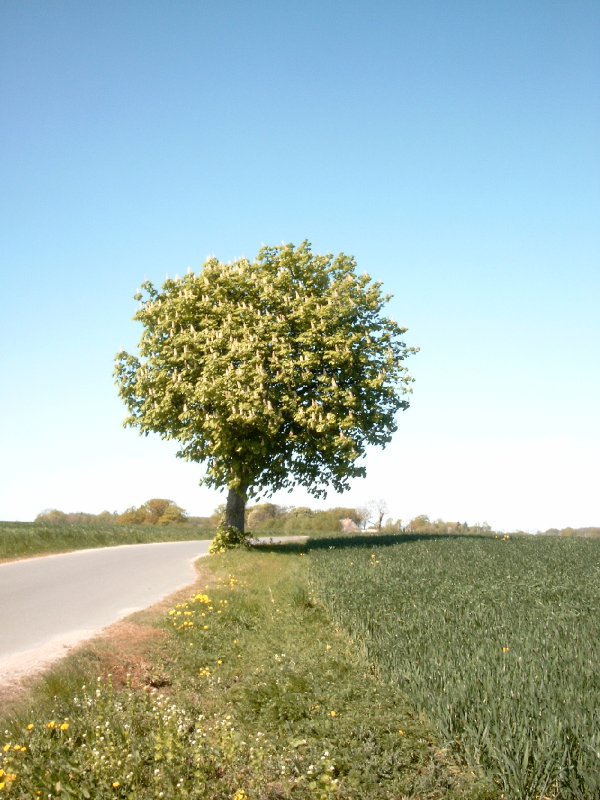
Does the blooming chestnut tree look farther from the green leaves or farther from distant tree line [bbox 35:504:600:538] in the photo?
distant tree line [bbox 35:504:600:538]

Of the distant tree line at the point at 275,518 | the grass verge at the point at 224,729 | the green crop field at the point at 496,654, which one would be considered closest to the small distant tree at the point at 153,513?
the distant tree line at the point at 275,518

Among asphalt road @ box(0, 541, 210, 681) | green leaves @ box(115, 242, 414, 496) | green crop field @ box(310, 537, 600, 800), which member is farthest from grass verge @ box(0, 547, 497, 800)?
green leaves @ box(115, 242, 414, 496)

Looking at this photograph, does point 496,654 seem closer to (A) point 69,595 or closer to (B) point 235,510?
(A) point 69,595

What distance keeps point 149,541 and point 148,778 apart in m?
31.8

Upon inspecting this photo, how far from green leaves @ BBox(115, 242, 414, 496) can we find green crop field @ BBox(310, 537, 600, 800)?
7.72m

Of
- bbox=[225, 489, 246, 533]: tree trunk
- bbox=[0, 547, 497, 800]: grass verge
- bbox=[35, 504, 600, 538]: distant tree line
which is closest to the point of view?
bbox=[0, 547, 497, 800]: grass verge

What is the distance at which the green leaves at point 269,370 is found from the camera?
24.3 m

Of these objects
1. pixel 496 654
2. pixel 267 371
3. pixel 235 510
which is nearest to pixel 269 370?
pixel 267 371

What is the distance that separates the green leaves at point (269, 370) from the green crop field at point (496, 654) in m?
7.72

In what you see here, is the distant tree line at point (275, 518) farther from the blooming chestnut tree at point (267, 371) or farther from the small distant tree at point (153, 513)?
the blooming chestnut tree at point (267, 371)

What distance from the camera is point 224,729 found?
6930mm

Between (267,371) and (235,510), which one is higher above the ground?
(267,371)

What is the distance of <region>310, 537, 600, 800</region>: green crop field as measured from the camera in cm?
550

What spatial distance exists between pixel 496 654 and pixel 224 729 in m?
3.42
